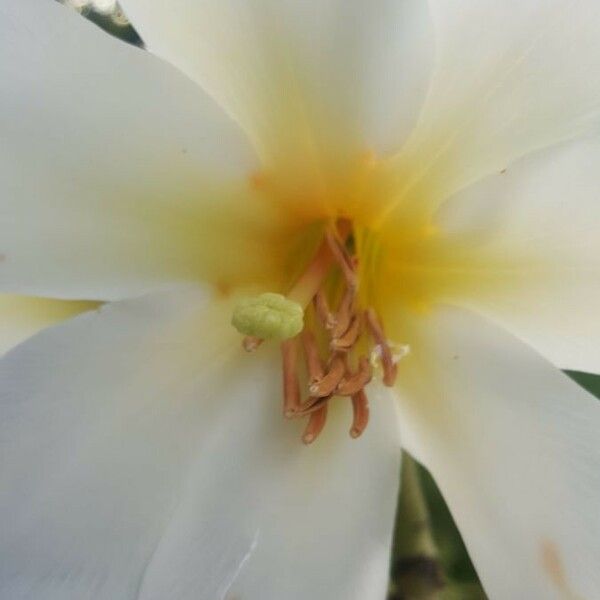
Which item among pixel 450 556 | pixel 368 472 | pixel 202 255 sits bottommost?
pixel 450 556

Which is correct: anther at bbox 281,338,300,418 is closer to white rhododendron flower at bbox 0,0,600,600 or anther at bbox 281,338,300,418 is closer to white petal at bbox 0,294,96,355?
white rhododendron flower at bbox 0,0,600,600

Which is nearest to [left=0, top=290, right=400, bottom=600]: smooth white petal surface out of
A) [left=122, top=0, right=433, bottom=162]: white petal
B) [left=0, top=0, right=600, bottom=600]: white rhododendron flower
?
[left=0, top=0, right=600, bottom=600]: white rhododendron flower

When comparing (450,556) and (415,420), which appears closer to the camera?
(415,420)

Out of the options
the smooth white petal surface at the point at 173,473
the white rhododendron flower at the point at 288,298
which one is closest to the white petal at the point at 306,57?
the white rhododendron flower at the point at 288,298

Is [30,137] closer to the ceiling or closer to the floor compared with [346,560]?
closer to the ceiling

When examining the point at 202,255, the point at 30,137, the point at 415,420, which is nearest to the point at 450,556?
the point at 415,420

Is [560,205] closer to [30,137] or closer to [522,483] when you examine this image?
[522,483]

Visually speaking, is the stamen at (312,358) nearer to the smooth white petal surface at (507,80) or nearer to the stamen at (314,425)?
the stamen at (314,425)
